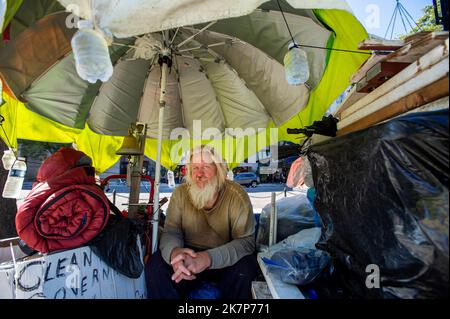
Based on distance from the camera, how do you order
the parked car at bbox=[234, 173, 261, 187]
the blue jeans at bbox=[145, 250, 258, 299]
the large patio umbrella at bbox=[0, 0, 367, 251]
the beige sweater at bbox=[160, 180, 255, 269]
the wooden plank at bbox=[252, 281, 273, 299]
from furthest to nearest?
1. the parked car at bbox=[234, 173, 261, 187]
2. the beige sweater at bbox=[160, 180, 255, 269]
3. the blue jeans at bbox=[145, 250, 258, 299]
4. the wooden plank at bbox=[252, 281, 273, 299]
5. the large patio umbrella at bbox=[0, 0, 367, 251]

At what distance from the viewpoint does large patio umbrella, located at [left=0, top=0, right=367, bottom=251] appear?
4.30 feet

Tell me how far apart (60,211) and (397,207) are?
2.19 meters

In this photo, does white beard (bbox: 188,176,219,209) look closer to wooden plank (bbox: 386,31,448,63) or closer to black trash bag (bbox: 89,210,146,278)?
black trash bag (bbox: 89,210,146,278)

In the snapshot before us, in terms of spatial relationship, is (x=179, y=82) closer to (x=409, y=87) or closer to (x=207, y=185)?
(x=207, y=185)

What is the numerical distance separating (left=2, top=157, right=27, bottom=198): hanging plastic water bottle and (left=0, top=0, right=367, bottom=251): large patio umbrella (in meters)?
0.78

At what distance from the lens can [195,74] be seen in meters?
3.88

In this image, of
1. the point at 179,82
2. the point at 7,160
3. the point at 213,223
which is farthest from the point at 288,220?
the point at 7,160

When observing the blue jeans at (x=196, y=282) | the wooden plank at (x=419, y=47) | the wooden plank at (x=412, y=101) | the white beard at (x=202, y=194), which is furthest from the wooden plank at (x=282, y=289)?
the wooden plank at (x=419, y=47)

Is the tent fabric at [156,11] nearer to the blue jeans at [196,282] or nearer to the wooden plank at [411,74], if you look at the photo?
the wooden plank at [411,74]

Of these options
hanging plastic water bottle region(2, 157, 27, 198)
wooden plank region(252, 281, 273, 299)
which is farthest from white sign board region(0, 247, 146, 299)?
hanging plastic water bottle region(2, 157, 27, 198)
